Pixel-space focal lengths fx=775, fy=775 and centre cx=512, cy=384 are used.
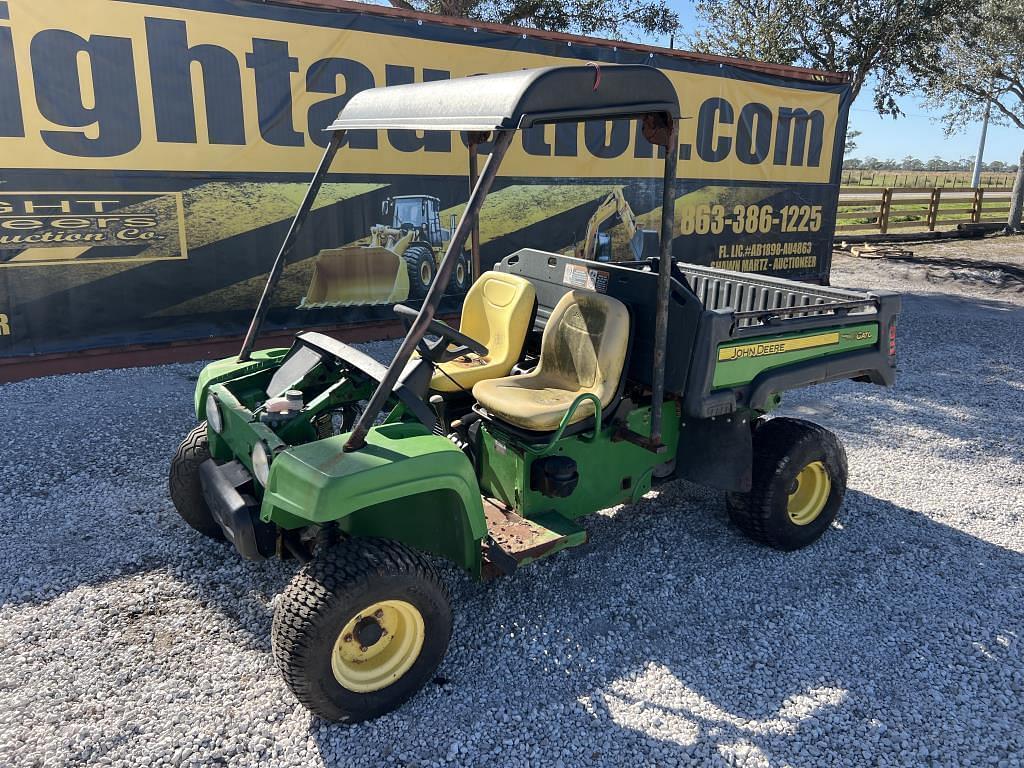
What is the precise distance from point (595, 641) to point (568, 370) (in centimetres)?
134

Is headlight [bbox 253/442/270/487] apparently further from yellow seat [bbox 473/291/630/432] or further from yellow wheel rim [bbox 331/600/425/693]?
yellow seat [bbox 473/291/630/432]

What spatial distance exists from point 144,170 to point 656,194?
18.8 feet

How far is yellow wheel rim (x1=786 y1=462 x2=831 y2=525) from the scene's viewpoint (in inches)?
159

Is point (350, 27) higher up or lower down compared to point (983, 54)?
lower down

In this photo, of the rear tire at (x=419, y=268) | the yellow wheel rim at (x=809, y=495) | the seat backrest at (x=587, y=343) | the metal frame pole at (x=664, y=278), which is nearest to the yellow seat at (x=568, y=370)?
the seat backrest at (x=587, y=343)

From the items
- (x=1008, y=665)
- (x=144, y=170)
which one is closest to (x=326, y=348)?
(x=1008, y=665)

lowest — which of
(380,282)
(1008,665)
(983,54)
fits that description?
(1008,665)

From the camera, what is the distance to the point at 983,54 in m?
19.1

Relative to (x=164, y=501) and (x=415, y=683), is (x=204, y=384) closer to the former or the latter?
(x=164, y=501)

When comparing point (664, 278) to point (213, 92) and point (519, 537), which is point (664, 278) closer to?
point (519, 537)

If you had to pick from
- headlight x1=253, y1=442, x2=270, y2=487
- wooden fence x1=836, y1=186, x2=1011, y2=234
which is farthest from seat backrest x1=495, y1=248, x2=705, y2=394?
wooden fence x1=836, y1=186, x2=1011, y2=234

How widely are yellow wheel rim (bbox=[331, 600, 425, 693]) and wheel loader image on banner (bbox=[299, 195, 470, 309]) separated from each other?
5.03 m

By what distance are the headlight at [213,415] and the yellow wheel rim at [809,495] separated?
2.83 m

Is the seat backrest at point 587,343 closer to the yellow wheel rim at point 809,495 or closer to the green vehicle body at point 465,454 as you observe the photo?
the green vehicle body at point 465,454
